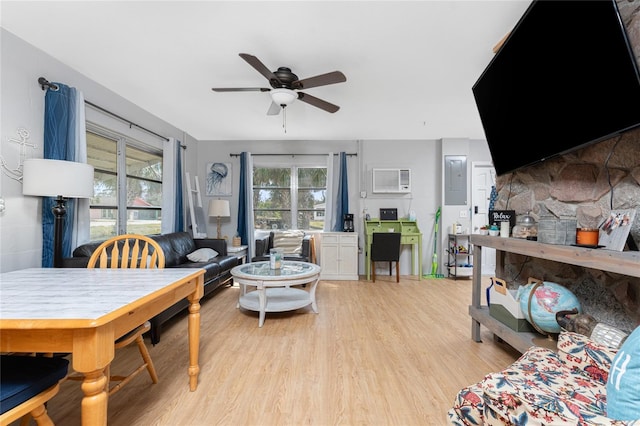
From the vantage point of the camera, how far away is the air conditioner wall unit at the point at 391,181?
5.00m

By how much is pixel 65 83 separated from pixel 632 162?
425cm

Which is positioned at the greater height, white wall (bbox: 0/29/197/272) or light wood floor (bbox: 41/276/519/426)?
white wall (bbox: 0/29/197/272)

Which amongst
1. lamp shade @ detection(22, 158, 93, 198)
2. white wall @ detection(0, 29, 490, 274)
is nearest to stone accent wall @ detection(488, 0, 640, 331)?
white wall @ detection(0, 29, 490, 274)

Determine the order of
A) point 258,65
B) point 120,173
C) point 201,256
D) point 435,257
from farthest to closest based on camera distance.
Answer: point 435,257
point 201,256
point 120,173
point 258,65

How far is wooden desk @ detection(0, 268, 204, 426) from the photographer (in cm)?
89

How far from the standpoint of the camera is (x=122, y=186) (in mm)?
3438

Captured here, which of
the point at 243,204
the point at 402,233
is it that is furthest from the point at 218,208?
the point at 402,233

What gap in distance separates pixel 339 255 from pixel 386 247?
80 centimetres

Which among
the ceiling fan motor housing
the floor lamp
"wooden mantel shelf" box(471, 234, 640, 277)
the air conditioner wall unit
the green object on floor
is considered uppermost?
the ceiling fan motor housing

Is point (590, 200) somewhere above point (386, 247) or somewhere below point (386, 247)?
above

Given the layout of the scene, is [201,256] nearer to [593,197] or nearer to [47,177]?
[47,177]

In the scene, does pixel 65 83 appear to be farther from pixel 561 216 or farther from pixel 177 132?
pixel 561 216

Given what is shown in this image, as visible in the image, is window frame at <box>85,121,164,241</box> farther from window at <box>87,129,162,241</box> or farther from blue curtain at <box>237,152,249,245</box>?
blue curtain at <box>237,152,249,245</box>

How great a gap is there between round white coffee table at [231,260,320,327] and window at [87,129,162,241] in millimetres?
1607
